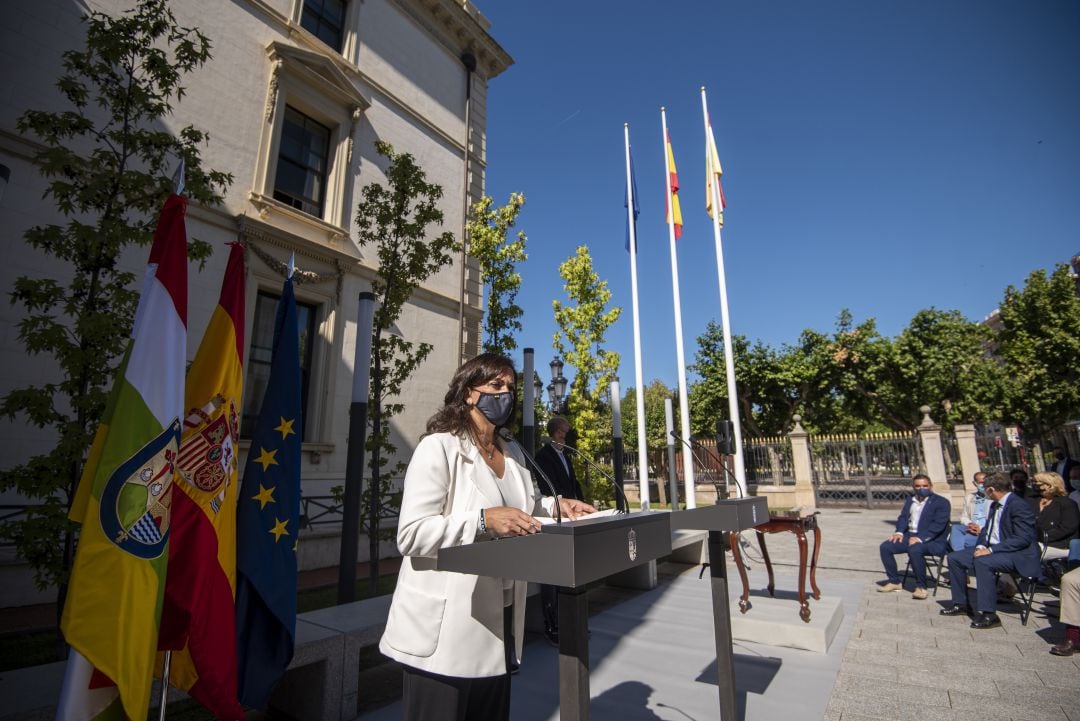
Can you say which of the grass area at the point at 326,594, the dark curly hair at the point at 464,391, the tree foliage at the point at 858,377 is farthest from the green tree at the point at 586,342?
the tree foliage at the point at 858,377

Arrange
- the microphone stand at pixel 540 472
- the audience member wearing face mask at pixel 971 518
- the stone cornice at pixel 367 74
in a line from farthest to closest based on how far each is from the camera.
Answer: the stone cornice at pixel 367 74
the audience member wearing face mask at pixel 971 518
the microphone stand at pixel 540 472

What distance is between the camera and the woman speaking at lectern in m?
1.56

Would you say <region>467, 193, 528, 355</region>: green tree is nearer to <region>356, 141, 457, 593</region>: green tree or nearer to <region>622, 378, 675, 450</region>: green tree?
<region>356, 141, 457, 593</region>: green tree

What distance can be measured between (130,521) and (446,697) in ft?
5.49

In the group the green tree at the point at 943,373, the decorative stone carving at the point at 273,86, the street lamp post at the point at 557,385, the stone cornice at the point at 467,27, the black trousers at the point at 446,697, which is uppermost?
the stone cornice at the point at 467,27

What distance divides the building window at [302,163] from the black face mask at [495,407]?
32.5 feet

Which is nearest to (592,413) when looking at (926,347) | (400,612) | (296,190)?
(296,190)

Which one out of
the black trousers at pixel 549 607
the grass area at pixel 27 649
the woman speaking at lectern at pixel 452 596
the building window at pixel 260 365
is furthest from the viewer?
the building window at pixel 260 365

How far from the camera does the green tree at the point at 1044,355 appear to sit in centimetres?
2380

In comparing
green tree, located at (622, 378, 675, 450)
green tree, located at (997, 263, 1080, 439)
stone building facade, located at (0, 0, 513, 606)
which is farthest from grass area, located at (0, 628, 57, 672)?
green tree, located at (997, 263, 1080, 439)

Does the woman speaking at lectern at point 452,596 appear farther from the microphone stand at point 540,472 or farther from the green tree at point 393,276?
the green tree at point 393,276

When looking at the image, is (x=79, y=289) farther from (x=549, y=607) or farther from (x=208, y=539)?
(x=549, y=607)

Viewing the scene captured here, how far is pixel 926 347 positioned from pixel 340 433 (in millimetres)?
30152

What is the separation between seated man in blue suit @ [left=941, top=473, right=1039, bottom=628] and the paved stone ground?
21cm
